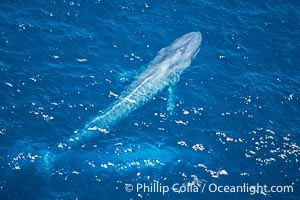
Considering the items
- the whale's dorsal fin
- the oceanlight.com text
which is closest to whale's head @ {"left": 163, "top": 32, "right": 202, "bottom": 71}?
the whale's dorsal fin

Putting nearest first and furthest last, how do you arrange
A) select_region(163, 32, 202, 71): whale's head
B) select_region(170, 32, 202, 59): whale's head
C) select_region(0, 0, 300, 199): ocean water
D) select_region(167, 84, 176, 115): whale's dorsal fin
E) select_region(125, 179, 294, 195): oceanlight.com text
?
select_region(125, 179, 294, 195): oceanlight.com text, select_region(0, 0, 300, 199): ocean water, select_region(167, 84, 176, 115): whale's dorsal fin, select_region(163, 32, 202, 71): whale's head, select_region(170, 32, 202, 59): whale's head

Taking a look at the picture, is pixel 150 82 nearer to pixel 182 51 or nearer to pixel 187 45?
pixel 182 51

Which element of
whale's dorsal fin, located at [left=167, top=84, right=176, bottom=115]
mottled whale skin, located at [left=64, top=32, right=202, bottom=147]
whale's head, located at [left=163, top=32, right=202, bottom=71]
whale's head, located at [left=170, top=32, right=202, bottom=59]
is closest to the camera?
mottled whale skin, located at [left=64, top=32, right=202, bottom=147]

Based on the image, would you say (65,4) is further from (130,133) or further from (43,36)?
(130,133)

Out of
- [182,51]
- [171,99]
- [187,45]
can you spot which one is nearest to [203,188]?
[171,99]

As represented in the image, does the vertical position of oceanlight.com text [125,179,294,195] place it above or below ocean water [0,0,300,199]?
below

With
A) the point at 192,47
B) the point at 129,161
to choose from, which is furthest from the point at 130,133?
the point at 192,47

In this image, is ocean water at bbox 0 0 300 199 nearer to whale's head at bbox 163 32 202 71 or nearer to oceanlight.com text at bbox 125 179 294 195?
oceanlight.com text at bbox 125 179 294 195

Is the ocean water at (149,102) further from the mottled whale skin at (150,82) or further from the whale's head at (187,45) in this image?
the whale's head at (187,45)
